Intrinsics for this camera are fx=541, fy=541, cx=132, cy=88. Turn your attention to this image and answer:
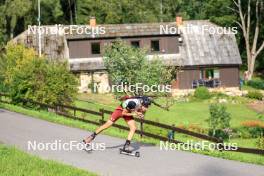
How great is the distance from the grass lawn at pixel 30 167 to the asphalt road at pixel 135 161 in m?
0.62

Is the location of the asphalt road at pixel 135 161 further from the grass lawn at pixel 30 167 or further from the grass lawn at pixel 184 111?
the grass lawn at pixel 184 111

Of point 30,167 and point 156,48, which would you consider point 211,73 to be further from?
point 30,167

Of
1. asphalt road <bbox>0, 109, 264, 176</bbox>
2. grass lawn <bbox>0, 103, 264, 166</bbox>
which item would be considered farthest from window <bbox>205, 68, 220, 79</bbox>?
asphalt road <bbox>0, 109, 264, 176</bbox>

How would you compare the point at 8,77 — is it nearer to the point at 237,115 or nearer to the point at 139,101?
the point at 237,115

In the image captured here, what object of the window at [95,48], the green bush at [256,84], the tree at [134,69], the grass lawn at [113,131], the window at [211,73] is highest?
the window at [95,48]

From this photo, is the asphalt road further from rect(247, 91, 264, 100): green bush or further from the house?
the house

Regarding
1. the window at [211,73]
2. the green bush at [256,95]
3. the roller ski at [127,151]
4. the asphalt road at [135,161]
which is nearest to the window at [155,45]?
the window at [211,73]

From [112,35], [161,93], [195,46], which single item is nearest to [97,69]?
[112,35]

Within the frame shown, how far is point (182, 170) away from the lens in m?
14.1

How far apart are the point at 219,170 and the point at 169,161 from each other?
5.35ft

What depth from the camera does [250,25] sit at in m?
67.8

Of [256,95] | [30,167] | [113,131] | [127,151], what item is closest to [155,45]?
[256,95]

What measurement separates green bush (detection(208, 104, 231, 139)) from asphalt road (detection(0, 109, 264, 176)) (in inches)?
418

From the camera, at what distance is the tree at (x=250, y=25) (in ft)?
201
